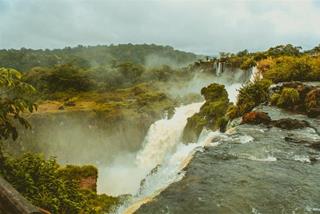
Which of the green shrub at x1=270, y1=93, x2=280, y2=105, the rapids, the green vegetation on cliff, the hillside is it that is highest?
the hillside

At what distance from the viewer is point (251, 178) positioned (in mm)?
10812

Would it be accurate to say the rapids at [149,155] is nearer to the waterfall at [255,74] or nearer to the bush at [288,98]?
the waterfall at [255,74]

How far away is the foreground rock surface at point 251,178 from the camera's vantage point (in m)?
8.99

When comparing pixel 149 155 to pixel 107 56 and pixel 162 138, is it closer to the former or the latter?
pixel 162 138

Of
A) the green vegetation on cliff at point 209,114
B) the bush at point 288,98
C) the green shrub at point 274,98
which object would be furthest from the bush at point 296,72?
the bush at point 288,98

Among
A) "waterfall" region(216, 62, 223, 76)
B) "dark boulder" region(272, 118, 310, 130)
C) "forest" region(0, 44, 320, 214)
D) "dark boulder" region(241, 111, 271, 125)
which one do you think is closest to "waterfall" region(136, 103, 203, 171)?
"forest" region(0, 44, 320, 214)

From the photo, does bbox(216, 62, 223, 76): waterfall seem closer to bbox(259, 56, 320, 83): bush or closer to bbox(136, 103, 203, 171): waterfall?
bbox(136, 103, 203, 171): waterfall

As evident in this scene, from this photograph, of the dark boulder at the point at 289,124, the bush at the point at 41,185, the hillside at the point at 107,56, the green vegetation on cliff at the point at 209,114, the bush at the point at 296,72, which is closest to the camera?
the bush at the point at 41,185

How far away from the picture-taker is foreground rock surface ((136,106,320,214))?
354 inches

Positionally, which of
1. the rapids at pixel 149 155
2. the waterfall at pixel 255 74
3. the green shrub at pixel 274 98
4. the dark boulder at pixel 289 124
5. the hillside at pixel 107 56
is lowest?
the rapids at pixel 149 155

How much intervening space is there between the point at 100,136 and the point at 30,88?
130 ft

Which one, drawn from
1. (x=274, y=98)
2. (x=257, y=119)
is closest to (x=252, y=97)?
(x=274, y=98)

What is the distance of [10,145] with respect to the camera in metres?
42.6

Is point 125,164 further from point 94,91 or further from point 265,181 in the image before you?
point 265,181
